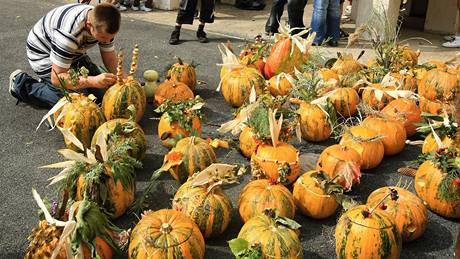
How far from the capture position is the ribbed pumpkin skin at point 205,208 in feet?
9.68

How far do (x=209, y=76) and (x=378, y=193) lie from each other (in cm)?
345

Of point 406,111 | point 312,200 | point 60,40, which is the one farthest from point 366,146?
point 60,40

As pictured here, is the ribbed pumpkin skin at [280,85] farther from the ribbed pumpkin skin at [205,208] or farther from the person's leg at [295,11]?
the person's leg at [295,11]

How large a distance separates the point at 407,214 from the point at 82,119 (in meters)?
2.43

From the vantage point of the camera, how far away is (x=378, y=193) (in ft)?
10.3

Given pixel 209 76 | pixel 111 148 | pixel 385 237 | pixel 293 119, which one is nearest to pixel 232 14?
pixel 209 76

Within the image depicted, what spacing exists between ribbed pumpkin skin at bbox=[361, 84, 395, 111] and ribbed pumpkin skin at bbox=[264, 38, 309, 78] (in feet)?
2.98

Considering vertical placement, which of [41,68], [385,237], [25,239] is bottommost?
[25,239]

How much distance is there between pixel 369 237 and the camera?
273 cm

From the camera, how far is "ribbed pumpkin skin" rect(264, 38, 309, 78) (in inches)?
210

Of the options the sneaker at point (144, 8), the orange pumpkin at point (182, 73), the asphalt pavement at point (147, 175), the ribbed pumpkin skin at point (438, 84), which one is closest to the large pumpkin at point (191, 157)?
the asphalt pavement at point (147, 175)

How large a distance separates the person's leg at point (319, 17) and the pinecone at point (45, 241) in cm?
611

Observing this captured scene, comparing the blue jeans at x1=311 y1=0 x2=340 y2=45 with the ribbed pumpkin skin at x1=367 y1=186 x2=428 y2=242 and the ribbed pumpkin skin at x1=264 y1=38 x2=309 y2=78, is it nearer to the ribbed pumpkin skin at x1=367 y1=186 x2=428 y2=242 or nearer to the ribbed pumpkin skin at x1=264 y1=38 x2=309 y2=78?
the ribbed pumpkin skin at x1=264 y1=38 x2=309 y2=78

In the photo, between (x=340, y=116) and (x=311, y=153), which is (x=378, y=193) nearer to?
(x=311, y=153)
